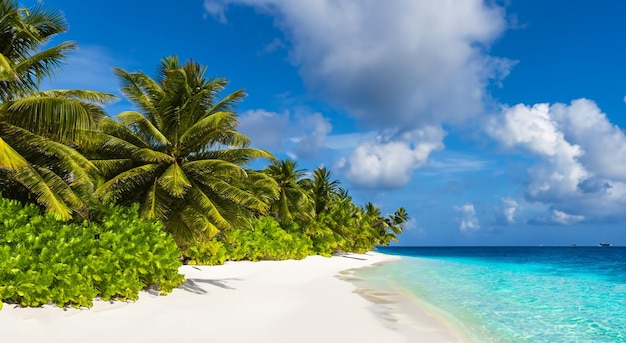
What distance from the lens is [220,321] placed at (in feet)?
29.6

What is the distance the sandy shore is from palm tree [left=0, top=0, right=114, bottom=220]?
2.34 meters

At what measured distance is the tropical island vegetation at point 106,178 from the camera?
844 centimetres

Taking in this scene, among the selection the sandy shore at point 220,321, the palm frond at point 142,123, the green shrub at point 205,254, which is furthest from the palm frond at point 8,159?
the green shrub at point 205,254

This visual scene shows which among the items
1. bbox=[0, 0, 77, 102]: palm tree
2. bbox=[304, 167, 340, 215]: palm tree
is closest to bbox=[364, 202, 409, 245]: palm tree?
bbox=[304, 167, 340, 215]: palm tree

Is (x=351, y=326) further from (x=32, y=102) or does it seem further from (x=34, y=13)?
(x=34, y=13)

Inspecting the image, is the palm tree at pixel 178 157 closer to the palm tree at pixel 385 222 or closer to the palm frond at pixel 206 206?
the palm frond at pixel 206 206

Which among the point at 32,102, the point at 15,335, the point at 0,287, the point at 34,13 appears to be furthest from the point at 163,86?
the point at 15,335

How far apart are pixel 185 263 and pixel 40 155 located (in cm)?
1165

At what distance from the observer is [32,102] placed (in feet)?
29.4

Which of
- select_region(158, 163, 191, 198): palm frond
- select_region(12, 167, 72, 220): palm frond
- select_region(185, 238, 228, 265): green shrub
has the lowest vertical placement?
select_region(185, 238, 228, 265): green shrub

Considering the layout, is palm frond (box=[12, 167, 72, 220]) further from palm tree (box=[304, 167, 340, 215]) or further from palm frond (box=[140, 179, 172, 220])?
palm tree (box=[304, 167, 340, 215])

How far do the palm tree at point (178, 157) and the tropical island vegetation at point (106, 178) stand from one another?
1.5 inches

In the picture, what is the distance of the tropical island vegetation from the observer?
8438mm

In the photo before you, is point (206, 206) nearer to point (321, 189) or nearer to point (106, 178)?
point (106, 178)
